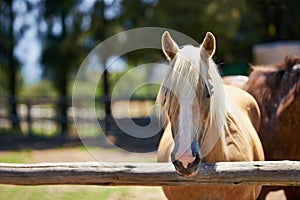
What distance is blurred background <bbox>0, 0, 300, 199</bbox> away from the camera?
543 inches

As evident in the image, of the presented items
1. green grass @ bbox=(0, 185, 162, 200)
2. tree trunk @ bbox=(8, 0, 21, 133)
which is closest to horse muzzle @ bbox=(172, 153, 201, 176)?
green grass @ bbox=(0, 185, 162, 200)

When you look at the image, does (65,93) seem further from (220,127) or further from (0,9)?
(220,127)

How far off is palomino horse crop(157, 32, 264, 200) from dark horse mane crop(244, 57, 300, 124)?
1333 millimetres

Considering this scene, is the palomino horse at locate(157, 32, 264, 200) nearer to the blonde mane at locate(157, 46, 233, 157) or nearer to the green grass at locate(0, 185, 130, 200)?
the blonde mane at locate(157, 46, 233, 157)

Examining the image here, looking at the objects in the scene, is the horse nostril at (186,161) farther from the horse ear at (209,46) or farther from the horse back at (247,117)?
the horse back at (247,117)

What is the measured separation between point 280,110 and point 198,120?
7.48 ft

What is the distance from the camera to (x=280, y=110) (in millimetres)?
4852

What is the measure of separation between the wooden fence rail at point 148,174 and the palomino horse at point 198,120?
0.16 meters

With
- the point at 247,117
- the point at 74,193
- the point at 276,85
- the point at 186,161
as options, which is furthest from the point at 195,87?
the point at 74,193

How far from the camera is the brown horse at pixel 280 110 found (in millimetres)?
4719

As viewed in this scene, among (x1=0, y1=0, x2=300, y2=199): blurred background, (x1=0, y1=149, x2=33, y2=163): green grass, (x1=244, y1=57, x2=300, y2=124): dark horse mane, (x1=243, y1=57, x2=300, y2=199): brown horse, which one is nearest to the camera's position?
(x1=243, y1=57, x2=300, y2=199): brown horse

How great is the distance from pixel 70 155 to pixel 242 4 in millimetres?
6477

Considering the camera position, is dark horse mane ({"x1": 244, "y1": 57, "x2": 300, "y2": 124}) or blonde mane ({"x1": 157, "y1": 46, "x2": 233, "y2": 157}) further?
dark horse mane ({"x1": 244, "y1": 57, "x2": 300, "y2": 124})

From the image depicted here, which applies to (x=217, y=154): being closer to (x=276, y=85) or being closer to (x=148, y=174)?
(x=148, y=174)
